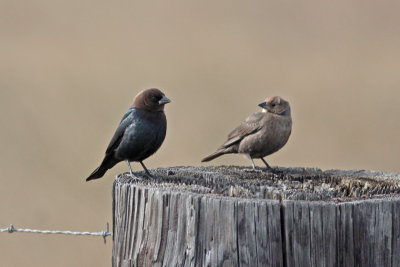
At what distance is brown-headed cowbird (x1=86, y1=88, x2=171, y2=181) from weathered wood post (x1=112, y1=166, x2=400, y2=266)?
1946mm

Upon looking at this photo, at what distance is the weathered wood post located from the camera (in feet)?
9.77

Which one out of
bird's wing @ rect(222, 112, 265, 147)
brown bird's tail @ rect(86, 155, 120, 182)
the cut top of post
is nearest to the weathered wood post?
the cut top of post

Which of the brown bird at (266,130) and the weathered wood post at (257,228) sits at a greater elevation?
the brown bird at (266,130)

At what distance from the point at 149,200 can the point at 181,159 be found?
7350 mm

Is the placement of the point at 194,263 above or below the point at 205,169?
below

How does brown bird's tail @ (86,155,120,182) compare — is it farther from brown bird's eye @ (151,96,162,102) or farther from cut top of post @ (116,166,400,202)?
cut top of post @ (116,166,400,202)

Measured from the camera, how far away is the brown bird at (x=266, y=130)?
7.14 meters

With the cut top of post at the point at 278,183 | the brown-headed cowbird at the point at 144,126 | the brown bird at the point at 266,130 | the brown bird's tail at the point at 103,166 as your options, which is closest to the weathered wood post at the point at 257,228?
the cut top of post at the point at 278,183

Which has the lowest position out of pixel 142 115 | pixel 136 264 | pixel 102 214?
pixel 102 214

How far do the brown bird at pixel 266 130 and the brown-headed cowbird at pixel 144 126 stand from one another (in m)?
1.95

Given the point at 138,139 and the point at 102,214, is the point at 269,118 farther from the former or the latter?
the point at 102,214

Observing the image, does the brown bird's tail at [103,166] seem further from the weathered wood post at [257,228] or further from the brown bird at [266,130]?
the weathered wood post at [257,228]

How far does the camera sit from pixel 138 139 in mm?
5375

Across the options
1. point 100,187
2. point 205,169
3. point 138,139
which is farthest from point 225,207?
point 100,187
